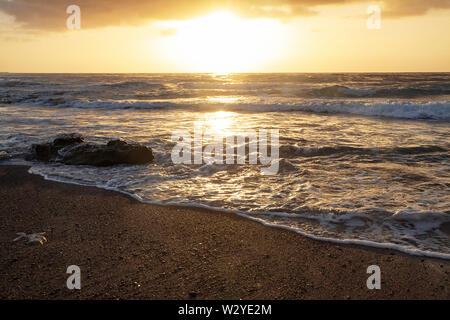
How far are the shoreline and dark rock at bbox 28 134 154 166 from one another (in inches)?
96.5

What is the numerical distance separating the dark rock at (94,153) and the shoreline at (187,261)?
2.45 meters

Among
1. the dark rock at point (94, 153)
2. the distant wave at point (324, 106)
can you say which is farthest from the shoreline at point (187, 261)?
the distant wave at point (324, 106)

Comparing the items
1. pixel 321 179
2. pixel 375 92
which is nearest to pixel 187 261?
pixel 321 179

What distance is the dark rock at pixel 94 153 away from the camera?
6969 millimetres

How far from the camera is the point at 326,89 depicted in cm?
2856

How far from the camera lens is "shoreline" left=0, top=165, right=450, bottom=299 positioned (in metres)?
2.83

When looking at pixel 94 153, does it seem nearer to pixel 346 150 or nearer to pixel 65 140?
pixel 65 140

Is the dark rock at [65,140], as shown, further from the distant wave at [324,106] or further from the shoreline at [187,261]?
the distant wave at [324,106]

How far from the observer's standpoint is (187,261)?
3.28 meters

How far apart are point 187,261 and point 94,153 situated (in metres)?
4.58

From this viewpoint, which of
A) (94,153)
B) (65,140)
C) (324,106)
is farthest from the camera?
(324,106)
